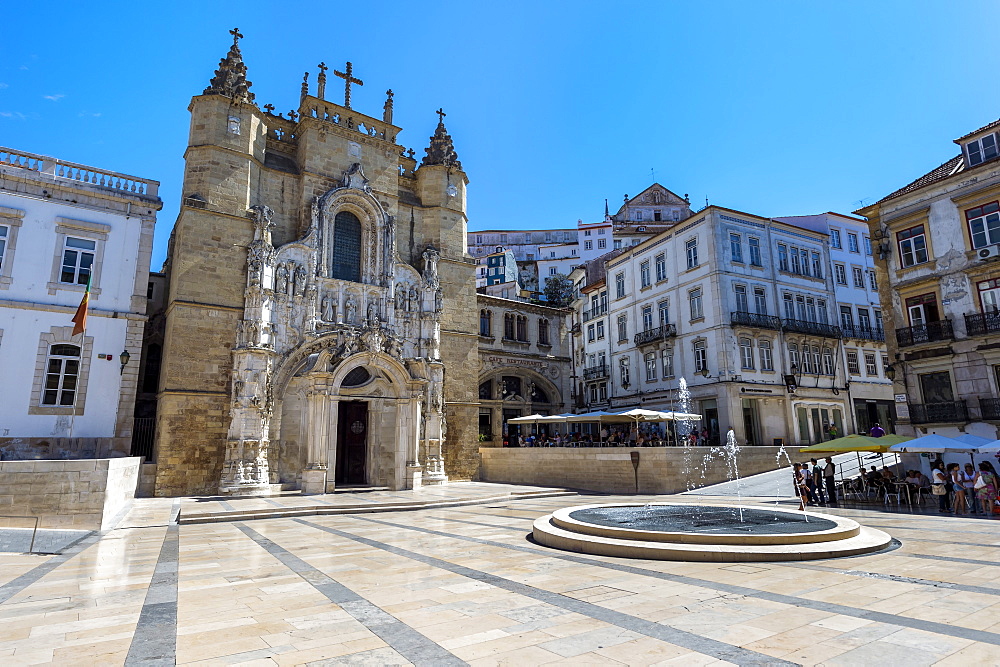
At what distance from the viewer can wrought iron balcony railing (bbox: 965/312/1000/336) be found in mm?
20797

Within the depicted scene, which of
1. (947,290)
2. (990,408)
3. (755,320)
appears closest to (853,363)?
(755,320)

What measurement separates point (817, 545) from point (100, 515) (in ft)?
48.1

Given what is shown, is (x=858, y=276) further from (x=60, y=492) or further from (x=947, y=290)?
(x=60, y=492)

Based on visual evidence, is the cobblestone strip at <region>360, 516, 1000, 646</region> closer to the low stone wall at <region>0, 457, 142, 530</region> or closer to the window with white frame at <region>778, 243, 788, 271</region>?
the low stone wall at <region>0, 457, 142, 530</region>

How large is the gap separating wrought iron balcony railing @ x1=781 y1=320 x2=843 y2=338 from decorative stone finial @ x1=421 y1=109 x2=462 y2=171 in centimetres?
2031

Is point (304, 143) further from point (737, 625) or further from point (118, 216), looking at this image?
point (737, 625)

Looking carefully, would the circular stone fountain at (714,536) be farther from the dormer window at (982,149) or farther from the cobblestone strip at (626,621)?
the dormer window at (982,149)

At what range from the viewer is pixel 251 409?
68.5ft

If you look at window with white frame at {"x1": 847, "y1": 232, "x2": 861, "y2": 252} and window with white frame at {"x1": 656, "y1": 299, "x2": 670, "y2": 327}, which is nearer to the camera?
window with white frame at {"x1": 656, "y1": 299, "x2": 670, "y2": 327}

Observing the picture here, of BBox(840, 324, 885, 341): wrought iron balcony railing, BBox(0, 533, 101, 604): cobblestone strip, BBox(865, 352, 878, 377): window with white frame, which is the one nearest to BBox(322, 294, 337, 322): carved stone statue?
BBox(0, 533, 101, 604): cobblestone strip

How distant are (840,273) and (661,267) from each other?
11305 mm

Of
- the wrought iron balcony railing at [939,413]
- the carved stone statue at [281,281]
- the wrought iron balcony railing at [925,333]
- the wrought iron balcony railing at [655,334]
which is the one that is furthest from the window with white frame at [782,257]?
the carved stone statue at [281,281]

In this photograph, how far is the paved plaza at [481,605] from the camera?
468cm

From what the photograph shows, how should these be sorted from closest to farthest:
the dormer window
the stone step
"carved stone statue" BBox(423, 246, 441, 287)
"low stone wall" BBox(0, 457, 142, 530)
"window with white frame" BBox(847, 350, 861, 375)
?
"low stone wall" BBox(0, 457, 142, 530) < the stone step < the dormer window < "carved stone statue" BBox(423, 246, 441, 287) < "window with white frame" BBox(847, 350, 861, 375)
